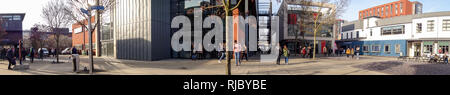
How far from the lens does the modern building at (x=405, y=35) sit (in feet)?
73.7

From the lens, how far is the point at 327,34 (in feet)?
118

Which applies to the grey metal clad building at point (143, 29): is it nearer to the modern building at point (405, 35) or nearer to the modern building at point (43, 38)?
the modern building at point (43, 38)

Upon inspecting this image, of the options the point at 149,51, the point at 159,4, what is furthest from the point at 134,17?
the point at 149,51

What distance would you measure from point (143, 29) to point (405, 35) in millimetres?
36809

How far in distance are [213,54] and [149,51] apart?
222 inches

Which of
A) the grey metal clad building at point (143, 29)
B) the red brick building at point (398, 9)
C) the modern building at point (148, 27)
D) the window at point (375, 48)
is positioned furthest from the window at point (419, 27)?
the red brick building at point (398, 9)

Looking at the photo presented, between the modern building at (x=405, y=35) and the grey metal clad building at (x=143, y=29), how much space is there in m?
25.7

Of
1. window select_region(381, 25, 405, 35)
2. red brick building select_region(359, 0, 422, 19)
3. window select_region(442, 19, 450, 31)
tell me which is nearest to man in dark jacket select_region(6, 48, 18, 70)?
window select_region(442, 19, 450, 31)

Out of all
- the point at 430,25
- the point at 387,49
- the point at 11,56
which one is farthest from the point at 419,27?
the point at 11,56

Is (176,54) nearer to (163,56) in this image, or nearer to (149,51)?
(163,56)

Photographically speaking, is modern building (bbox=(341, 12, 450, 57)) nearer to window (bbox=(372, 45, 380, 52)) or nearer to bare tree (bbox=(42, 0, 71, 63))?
window (bbox=(372, 45, 380, 52))

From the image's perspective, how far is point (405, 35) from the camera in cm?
2647

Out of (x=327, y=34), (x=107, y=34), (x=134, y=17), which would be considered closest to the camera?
(x=134, y=17)

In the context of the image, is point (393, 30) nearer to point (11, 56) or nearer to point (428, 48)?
point (428, 48)
